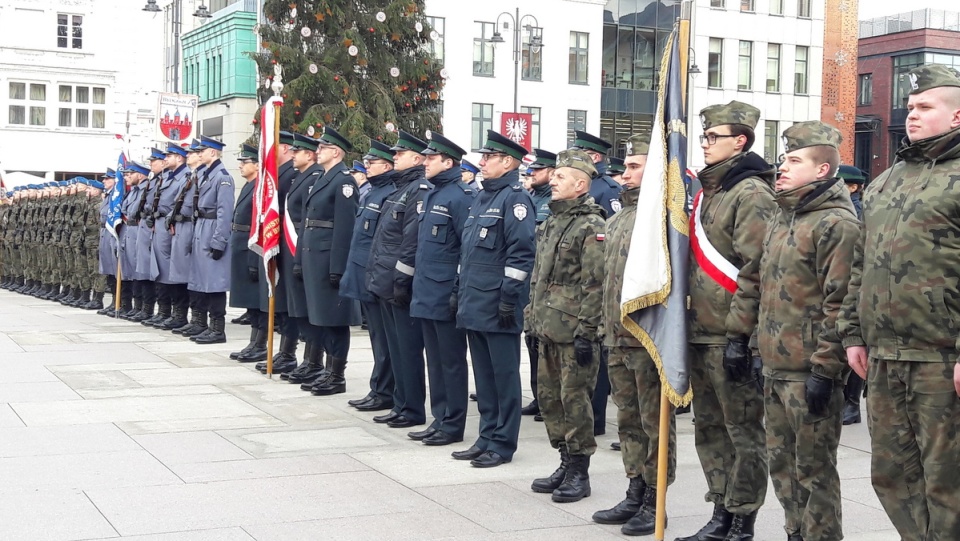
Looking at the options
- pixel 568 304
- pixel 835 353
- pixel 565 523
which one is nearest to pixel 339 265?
pixel 568 304

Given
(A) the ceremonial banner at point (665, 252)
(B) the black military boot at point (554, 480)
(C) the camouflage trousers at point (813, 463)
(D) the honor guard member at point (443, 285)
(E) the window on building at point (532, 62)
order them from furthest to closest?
(E) the window on building at point (532, 62) → (D) the honor guard member at point (443, 285) → (B) the black military boot at point (554, 480) → (A) the ceremonial banner at point (665, 252) → (C) the camouflage trousers at point (813, 463)

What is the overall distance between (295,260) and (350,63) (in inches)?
791

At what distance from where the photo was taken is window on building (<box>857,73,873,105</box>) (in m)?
64.4

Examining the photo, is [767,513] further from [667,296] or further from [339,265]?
[339,265]

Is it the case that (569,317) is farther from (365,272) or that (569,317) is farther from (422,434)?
(365,272)

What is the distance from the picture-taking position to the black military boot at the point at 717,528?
6.30 meters

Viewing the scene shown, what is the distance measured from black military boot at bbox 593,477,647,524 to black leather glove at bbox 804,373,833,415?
5.43 feet

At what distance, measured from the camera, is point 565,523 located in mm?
6816

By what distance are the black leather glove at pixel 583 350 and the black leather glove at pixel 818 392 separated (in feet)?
6.23

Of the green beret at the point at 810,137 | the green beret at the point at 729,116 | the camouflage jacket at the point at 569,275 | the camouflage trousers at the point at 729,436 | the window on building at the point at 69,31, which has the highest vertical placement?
the window on building at the point at 69,31

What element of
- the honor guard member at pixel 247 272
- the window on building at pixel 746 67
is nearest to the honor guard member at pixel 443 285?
the honor guard member at pixel 247 272

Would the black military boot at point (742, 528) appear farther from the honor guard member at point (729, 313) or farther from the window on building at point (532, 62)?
the window on building at point (532, 62)

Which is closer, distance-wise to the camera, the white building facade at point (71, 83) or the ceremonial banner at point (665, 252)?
the ceremonial banner at point (665, 252)

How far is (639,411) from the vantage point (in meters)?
6.87
